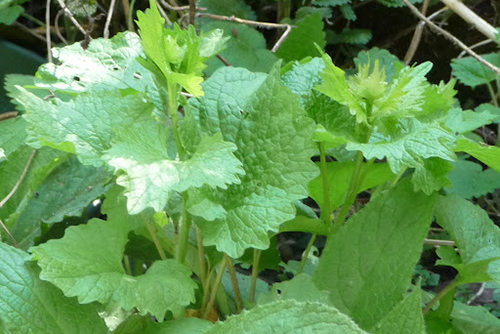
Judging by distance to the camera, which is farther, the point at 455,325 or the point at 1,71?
the point at 1,71

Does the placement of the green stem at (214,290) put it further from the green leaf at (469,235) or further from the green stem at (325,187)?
the green leaf at (469,235)

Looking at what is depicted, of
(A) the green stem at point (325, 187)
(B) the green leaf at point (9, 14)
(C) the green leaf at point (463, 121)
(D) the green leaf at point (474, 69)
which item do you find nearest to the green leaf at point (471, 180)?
(D) the green leaf at point (474, 69)

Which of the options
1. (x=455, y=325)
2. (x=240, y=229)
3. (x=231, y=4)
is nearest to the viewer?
(x=240, y=229)

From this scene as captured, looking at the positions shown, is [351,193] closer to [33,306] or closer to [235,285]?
[235,285]

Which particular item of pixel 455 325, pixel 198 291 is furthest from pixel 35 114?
pixel 455 325

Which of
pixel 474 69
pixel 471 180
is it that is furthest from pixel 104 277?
pixel 474 69

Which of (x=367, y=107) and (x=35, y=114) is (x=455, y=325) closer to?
(x=367, y=107)

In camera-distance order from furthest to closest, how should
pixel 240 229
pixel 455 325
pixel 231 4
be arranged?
pixel 231 4
pixel 455 325
pixel 240 229
